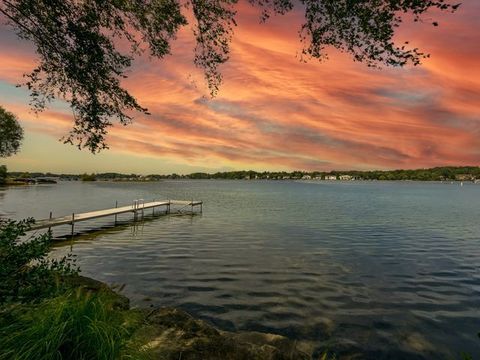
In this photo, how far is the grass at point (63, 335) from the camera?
419 cm

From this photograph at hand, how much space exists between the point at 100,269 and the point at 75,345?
16118 mm

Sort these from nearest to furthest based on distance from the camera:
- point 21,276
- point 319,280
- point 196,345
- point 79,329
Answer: point 79,329 → point 21,276 → point 196,345 → point 319,280

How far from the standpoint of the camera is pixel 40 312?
477 cm

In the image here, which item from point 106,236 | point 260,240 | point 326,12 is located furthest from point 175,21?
point 106,236

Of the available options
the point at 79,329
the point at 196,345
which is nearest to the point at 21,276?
the point at 79,329

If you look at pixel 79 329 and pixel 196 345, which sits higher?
pixel 79 329

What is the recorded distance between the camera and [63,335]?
4.40m

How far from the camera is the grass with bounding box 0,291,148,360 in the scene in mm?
4188

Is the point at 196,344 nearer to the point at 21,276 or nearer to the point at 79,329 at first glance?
the point at 79,329

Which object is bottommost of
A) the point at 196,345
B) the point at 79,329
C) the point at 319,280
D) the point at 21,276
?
the point at 319,280

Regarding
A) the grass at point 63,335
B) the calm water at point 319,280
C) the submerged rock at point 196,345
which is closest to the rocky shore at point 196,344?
the submerged rock at point 196,345

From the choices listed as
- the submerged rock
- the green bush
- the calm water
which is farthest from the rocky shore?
the calm water

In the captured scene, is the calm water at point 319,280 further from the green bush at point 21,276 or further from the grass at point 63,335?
the grass at point 63,335

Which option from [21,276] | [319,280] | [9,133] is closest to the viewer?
[21,276]
